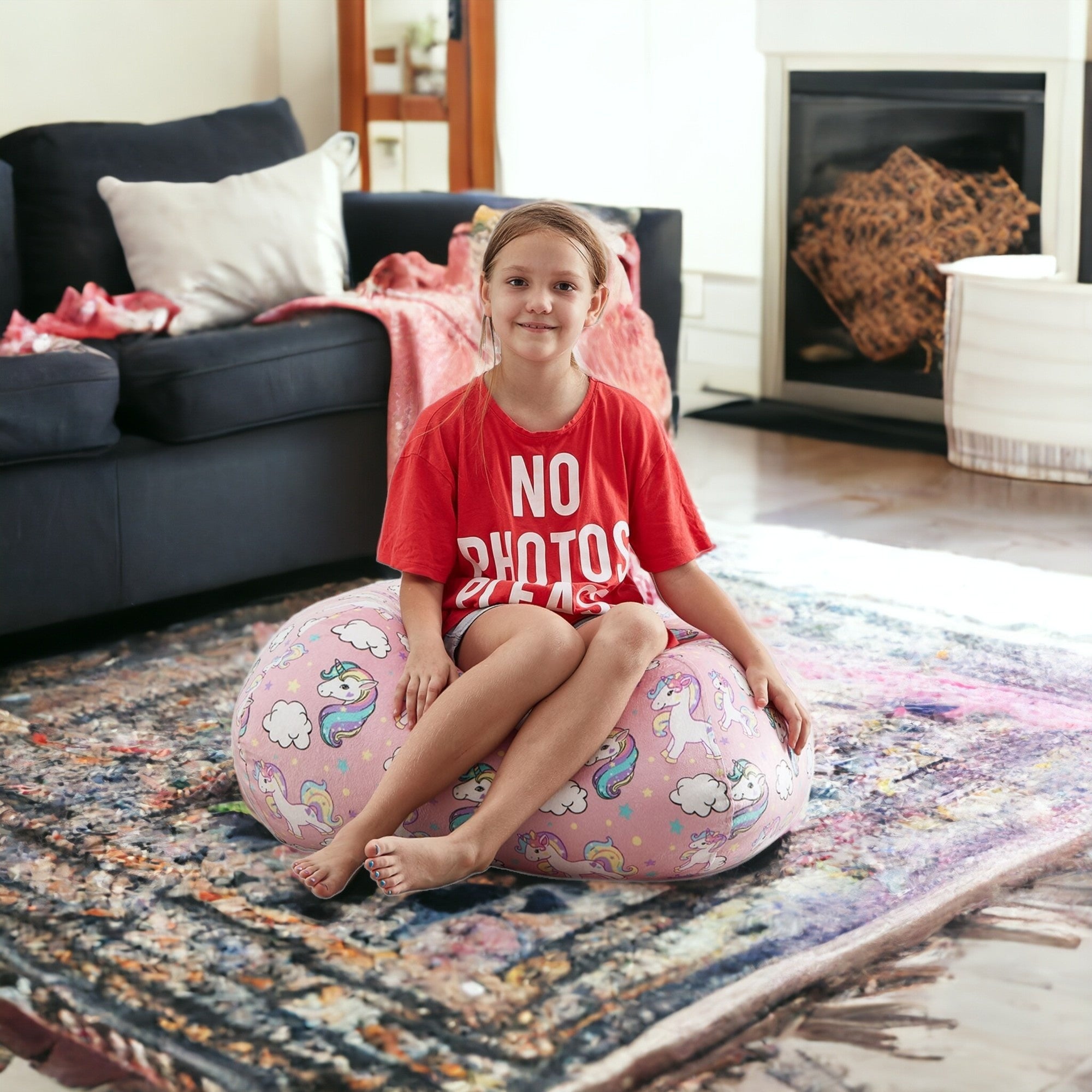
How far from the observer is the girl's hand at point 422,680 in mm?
1707

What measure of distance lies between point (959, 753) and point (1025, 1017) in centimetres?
66

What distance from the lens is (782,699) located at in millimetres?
1790

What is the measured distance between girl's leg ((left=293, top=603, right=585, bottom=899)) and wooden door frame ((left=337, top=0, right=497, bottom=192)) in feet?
11.4

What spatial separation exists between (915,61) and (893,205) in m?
0.38

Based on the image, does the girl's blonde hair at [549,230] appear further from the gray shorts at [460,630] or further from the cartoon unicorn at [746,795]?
the cartoon unicorn at [746,795]

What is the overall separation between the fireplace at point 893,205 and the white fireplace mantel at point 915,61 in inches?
1.1

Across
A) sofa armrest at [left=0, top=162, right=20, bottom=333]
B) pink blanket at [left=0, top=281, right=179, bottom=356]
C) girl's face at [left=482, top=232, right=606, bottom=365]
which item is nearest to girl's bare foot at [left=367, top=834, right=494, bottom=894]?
girl's face at [left=482, top=232, right=606, bottom=365]

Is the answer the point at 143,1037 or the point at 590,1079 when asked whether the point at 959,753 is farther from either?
the point at 143,1037

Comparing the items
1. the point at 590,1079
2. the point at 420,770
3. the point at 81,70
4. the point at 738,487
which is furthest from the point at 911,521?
the point at 81,70

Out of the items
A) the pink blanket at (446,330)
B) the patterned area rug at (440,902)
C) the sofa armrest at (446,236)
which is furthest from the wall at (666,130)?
the patterned area rug at (440,902)

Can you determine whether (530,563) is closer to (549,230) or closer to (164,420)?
(549,230)

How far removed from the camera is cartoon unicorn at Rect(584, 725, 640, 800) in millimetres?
1678

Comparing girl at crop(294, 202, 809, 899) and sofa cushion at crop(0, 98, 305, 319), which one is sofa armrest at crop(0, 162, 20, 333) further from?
girl at crop(294, 202, 809, 899)

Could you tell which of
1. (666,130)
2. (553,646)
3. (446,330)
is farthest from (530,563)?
(666,130)
